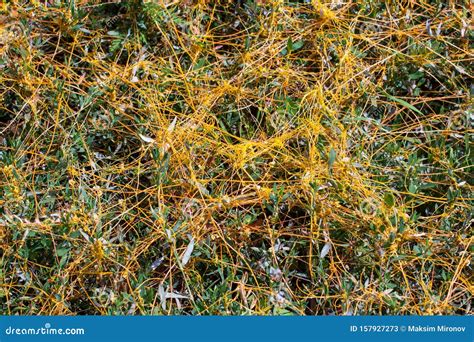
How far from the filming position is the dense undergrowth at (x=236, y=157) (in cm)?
292

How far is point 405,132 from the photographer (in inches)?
125

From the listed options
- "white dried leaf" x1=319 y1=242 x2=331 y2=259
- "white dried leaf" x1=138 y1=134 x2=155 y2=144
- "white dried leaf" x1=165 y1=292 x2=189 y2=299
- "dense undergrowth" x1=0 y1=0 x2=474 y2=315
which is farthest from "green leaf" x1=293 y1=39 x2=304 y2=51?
"white dried leaf" x1=165 y1=292 x2=189 y2=299

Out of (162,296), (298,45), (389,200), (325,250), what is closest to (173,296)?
(162,296)

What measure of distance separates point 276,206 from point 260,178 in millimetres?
157

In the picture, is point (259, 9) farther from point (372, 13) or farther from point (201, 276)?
point (201, 276)

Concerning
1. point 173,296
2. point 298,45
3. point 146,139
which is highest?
point 298,45

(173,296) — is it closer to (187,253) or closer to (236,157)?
(187,253)

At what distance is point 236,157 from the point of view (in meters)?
3.07

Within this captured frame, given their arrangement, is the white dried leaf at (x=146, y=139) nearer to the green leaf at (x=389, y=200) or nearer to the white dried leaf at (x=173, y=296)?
the white dried leaf at (x=173, y=296)

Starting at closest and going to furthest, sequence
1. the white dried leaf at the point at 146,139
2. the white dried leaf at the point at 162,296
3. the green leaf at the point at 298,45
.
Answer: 1. the white dried leaf at the point at 162,296
2. the white dried leaf at the point at 146,139
3. the green leaf at the point at 298,45

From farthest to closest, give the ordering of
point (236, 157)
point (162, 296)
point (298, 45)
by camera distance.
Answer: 1. point (298, 45)
2. point (236, 157)
3. point (162, 296)

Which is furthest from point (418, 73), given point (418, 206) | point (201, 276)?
point (201, 276)

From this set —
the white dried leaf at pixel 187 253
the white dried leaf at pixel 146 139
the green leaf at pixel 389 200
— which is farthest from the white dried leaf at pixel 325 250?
the white dried leaf at pixel 146 139

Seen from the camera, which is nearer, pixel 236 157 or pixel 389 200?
pixel 389 200
